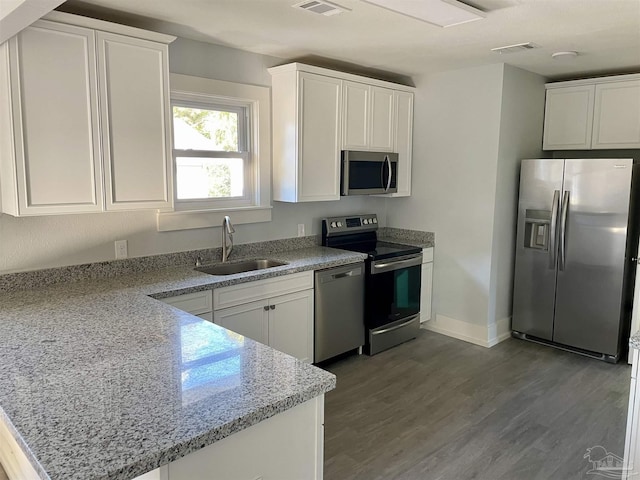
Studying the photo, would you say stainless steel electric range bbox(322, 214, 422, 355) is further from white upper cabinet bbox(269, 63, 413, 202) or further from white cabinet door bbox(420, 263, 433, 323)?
white upper cabinet bbox(269, 63, 413, 202)

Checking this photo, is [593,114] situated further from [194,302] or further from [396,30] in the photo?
[194,302]

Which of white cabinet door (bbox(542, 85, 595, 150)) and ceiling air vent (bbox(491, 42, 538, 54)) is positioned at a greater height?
ceiling air vent (bbox(491, 42, 538, 54))

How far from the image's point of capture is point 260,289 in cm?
318

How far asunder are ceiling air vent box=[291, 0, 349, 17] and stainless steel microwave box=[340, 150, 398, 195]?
144 centimetres

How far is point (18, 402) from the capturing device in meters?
1.38

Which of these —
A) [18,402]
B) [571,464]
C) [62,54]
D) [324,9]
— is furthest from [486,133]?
[18,402]

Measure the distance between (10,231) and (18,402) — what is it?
1592 mm

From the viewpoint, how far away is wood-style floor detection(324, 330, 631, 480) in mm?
2545

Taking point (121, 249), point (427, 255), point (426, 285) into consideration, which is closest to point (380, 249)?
point (427, 255)

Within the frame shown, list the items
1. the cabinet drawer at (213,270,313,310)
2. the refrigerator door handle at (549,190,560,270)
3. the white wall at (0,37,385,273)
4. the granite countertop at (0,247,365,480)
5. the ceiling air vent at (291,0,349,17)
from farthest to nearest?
the refrigerator door handle at (549,190,560,270) < the cabinet drawer at (213,270,313,310) < the white wall at (0,37,385,273) < the ceiling air vent at (291,0,349,17) < the granite countertop at (0,247,365,480)

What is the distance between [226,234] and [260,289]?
2.02 ft

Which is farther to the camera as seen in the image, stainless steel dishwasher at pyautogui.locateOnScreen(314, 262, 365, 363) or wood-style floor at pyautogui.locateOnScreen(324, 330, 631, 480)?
stainless steel dishwasher at pyautogui.locateOnScreen(314, 262, 365, 363)

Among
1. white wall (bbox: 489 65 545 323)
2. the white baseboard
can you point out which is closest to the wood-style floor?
the white baseboard

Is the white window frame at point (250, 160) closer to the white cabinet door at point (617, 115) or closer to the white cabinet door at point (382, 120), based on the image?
the white cabinet door at point (382, 120)
